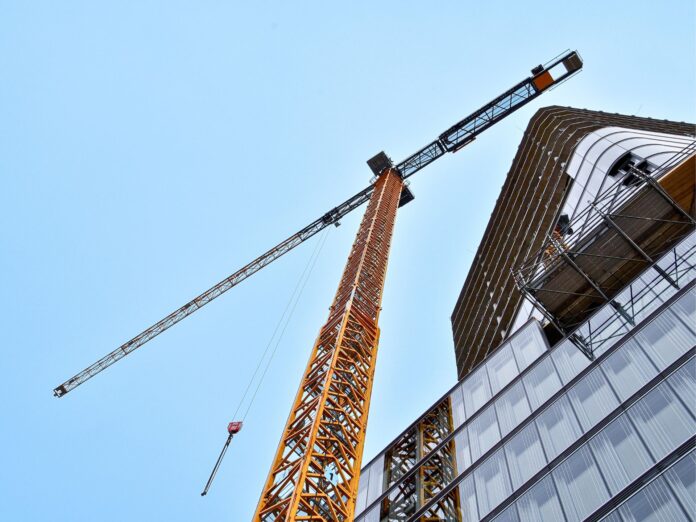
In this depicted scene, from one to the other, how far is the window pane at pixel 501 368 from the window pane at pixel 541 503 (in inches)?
298

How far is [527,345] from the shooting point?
86.8 ft

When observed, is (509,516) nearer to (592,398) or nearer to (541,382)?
(592,398)

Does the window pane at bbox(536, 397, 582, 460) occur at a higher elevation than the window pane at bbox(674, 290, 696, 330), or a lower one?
lower

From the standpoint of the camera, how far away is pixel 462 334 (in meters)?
51.4

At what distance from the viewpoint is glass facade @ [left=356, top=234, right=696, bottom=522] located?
1524 cm

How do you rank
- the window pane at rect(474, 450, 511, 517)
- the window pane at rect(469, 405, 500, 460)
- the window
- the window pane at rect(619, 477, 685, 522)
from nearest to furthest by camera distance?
the window pane at rect(619, 477, 685, 522) < the window pane at rect(474, 450, 511, 517) < the window pane at rect(469, 405, 500, 460) < the window

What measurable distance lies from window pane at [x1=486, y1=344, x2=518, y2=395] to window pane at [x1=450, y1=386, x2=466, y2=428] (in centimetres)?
211

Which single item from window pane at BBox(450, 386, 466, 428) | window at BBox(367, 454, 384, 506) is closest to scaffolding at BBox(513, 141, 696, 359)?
window pane at BBox(450, 386, 466, 428)

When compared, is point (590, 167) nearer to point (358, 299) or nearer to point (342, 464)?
point (358, 299)

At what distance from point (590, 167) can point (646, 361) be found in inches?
708

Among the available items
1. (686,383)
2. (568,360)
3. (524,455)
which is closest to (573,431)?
(524,455)

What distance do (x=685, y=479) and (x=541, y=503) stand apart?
5.17 m

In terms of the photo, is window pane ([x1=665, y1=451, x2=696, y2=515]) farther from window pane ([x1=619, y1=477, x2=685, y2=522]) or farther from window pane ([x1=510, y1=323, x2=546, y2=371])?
window pane ([x1=510, y1=323, x2=546, y2=371])

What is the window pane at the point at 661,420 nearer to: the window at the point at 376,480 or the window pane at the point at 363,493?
the window at the point at 376,480
